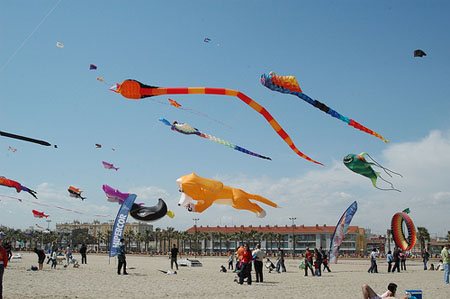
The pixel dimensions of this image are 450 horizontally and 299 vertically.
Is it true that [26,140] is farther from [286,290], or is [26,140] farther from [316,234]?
[316,234]

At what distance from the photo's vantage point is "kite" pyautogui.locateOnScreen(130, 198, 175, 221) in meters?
24.9

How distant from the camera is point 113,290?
12625mm

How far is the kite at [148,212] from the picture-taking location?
24.9 metres

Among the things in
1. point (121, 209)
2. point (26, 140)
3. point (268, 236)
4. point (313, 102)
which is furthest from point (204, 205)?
point (268, 236)

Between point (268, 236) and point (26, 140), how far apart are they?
10512 cm

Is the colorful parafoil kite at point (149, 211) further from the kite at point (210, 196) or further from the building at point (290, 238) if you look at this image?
the building at point (290, 238)

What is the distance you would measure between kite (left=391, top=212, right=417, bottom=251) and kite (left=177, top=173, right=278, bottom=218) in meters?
13.3

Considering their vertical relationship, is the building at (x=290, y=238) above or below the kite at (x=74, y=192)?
below

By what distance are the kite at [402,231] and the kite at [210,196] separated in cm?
1330

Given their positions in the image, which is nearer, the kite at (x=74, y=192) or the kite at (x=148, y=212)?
the kite at (x=148, y=212)

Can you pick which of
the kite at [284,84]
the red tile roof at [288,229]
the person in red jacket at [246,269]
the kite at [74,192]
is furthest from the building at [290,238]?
the kite at [284,84]

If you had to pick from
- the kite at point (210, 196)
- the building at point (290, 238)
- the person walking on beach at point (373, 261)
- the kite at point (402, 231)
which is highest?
the kite at point (210, 196)

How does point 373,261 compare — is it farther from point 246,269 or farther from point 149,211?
point 149,211

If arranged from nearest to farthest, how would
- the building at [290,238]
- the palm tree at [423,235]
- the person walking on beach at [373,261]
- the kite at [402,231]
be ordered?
the person walking on beach at [373,261] < the kite at [402,231] < the palm tree at [423,235] < the building at [290,238]
